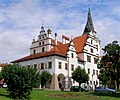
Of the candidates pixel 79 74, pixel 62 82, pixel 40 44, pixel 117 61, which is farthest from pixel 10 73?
pixel 40 44

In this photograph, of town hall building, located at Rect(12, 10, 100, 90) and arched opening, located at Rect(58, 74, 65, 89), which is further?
arched opening, located at Rect(58, 74, 65, 89)

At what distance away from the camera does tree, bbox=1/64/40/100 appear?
25.9 m

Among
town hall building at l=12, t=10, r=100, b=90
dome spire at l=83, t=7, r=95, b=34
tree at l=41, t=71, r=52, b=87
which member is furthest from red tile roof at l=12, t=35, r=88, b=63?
dome spire at l=83, t=7, r=95, b=34

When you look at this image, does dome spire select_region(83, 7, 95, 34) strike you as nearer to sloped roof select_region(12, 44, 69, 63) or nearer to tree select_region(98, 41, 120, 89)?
sloped roof select_region(12, 44, 69, 63)

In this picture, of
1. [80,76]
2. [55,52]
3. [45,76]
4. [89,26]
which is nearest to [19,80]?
[80,76]

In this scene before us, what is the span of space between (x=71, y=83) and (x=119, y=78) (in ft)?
72.9

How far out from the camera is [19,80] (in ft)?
84.5

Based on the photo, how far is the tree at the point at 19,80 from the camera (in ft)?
84.9

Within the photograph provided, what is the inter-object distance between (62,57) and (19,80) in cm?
3759

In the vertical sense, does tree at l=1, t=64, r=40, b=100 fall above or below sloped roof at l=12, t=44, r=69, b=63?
below

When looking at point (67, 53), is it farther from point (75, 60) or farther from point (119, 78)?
point (119, 78)

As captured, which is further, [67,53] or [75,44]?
[75,44]

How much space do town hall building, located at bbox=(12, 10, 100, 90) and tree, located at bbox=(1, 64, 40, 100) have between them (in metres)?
29.9

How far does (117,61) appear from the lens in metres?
42.5
